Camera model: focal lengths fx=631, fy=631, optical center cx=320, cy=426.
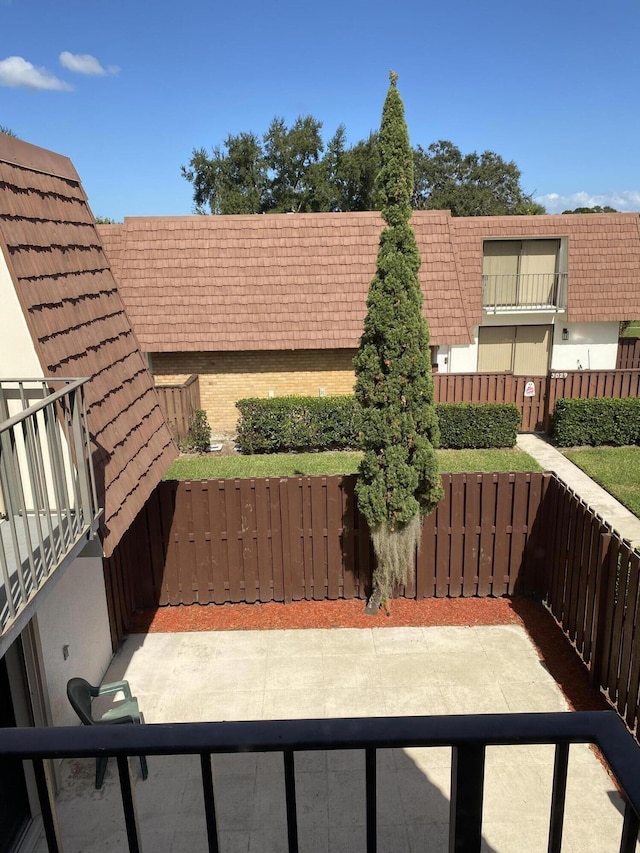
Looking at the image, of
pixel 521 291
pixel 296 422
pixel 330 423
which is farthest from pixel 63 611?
pixel 521 291

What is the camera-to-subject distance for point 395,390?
7.82 m

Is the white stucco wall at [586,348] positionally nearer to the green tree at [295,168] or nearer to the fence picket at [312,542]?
the fence picket at [312,542]

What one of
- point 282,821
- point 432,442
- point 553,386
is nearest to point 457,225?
point 553,386

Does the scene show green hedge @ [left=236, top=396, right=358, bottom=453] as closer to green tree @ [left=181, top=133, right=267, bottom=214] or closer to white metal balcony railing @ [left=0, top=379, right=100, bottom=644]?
white metal balcony railing @ [left=0, top=379, right=100, bottom=644]

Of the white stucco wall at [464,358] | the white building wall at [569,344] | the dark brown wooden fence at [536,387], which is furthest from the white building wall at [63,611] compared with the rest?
the white building wall at [569,344]

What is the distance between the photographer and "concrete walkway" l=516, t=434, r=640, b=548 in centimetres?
1094

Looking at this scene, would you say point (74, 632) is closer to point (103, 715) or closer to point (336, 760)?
point (103, 715)

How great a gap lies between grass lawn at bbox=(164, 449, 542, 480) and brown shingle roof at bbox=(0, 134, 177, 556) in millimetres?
6427

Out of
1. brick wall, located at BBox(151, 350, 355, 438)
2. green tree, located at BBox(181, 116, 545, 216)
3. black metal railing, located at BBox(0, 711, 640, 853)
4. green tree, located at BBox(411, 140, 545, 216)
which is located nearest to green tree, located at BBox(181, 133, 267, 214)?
green tree, located at BBox(181, 116, 545, 216)

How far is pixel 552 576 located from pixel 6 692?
6.42m

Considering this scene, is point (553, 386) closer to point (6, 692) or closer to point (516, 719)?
point (6, 692)

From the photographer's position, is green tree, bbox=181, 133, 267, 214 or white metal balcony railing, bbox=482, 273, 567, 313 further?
green tree, bbox=181, 133, 267, 214

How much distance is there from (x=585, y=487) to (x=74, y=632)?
10270mm

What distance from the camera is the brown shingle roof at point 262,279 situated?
16828 mm
